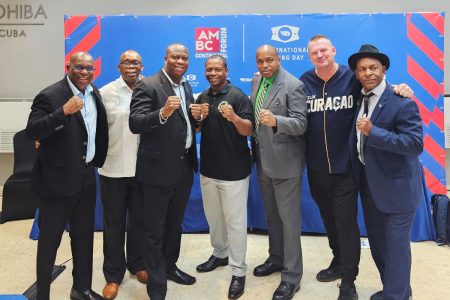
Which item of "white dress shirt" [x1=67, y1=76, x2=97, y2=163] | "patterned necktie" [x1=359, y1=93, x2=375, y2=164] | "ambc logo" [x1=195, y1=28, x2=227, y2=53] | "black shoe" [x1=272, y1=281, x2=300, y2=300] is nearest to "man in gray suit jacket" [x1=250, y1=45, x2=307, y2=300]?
"black shoe" [x1=272, y1=281, x2=300, y2=300]

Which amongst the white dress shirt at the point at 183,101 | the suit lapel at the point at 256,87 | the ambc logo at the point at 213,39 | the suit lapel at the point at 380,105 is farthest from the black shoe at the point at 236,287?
the ambc logo at the point at 213,39

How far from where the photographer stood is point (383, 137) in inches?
72.6

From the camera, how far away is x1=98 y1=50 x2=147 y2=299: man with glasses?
2.35 m

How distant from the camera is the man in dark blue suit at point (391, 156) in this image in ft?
6.16

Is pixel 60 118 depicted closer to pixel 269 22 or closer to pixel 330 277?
pixel 330 277

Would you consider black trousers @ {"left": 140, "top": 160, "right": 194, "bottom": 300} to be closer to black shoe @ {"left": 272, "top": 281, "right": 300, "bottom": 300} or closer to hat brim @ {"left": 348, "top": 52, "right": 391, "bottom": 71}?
black shoe @ {"left": 272, "top": 281, "right": 300, "bottom": 300}

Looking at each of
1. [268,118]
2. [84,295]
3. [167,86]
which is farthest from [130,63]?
[84,295]

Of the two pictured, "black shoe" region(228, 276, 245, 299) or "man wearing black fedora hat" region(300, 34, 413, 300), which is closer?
"man wearing black fedora hat" region(300, 34, 413, 300)

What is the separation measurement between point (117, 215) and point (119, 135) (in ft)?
1.78

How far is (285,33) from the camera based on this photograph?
370 centimetres

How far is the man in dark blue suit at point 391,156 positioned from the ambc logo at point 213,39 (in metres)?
1.87

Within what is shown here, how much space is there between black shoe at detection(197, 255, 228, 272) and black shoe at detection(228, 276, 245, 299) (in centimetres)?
36

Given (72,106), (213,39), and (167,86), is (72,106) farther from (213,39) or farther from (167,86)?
(213,39)

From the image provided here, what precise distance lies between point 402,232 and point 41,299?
2.11 meters
